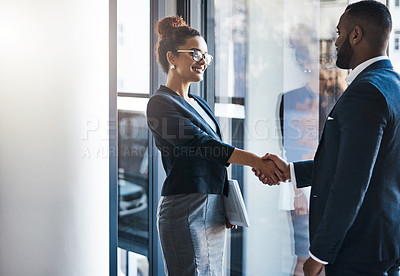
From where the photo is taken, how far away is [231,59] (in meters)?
2.79

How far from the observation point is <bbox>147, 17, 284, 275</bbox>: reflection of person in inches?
77.2

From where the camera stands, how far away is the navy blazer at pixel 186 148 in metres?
1.97

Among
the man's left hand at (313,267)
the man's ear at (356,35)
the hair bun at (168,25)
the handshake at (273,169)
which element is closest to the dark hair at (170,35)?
the hair bun at (168,25)

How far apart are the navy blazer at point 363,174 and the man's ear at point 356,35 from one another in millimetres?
109

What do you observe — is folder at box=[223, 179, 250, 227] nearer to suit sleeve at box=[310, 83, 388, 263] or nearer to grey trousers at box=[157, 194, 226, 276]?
grey trousers at box=[157, 194, 226, 276]

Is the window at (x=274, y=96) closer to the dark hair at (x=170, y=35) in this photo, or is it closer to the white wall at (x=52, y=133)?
the dark hair at (x=170, y=35)

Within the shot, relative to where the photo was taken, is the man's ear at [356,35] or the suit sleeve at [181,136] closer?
the man's ear at [356,35]

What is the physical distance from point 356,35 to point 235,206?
913mm

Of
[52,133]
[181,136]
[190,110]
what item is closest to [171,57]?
[190,110]

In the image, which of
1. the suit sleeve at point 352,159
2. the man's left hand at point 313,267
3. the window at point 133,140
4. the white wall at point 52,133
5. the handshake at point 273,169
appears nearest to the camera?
the suit sleeve at point 352,159

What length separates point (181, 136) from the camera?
1.94m

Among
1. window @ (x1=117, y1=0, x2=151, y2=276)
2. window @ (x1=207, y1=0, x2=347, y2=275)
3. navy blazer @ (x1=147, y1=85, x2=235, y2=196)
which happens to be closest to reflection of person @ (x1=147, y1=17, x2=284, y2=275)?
navy blazer @ (x1=147, y1=85, x2=235, y2=196)

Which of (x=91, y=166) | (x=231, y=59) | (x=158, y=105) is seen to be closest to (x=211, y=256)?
(x=158, y=105)

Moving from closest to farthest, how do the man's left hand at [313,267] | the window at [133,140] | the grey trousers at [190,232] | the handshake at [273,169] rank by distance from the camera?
1. the man's left hand at [313,267]
2. the grey trousers at [190,232]
3. the handshake at [273,169]
4. the window at [133,140]
